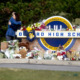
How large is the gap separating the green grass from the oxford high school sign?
4.23m

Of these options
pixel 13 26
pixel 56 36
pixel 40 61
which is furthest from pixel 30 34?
pixel 40 61

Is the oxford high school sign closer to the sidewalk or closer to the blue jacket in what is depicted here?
the blue jacket

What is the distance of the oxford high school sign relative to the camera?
52.6 feet

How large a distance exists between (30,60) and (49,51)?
133cm

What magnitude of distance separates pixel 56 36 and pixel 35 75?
16.9 ft

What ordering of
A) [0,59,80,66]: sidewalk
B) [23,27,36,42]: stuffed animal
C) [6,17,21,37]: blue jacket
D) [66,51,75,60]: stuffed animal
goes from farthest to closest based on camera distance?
1. [6,17,21,37]: blue jacket
2. [23,27,36,42]: stuffed animal
3. [66,51,75,60]: stuffed animal
4. [0,59,80,66]: sidewalk

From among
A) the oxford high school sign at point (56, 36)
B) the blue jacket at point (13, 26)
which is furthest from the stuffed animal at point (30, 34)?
the blue jacket at point (13, 26)

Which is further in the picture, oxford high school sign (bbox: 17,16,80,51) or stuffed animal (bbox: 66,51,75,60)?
oxford high school sign (bbox: 17,16,80,51)

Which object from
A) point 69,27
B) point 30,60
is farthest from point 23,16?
point 30,60

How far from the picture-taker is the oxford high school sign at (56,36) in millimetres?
16031

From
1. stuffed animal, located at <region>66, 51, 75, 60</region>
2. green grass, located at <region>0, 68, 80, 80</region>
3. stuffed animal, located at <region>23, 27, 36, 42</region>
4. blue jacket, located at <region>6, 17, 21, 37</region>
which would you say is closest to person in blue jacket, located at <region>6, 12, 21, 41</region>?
blue jacket, located at <region>6, 17, 21, 37</region>

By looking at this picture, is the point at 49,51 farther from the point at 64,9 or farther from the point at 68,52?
the point at 64,9

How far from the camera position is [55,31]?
16.0m

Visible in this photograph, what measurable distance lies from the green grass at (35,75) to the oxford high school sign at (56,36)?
4.23m
